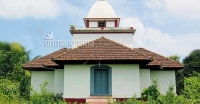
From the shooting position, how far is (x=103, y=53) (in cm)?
1752

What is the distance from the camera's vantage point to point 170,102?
44.3 ft

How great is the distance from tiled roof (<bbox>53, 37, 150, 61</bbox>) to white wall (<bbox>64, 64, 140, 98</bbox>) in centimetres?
63

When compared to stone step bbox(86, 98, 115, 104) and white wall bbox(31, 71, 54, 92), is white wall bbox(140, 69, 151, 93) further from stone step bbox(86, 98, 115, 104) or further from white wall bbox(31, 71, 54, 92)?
white wall bbox(31, 71, 54, 92)

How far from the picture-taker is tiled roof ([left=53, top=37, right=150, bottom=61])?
17.1m

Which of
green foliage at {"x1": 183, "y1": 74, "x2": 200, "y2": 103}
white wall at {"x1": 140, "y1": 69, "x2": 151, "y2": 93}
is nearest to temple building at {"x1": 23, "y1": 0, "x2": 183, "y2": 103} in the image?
white wall at {"x1": 140, "y1": 69, "x2": 151, "y2": 93}

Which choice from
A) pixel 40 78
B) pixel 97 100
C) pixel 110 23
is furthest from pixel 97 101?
pixel 110 23

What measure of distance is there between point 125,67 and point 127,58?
752 millimetres

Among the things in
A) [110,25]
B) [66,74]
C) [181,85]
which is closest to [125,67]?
[66,74]

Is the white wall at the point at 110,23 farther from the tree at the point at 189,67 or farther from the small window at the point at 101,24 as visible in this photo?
the tree at the point at 189,67

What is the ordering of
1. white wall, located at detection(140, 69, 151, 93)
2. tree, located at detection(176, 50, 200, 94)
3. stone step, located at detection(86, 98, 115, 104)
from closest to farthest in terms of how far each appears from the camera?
1. stone step, located at detection(86, 98, 115, 104)
2. white wall, located at detection(140, 69, 151, 93)
3. tree, located at detection(176, 50, 200, 94)

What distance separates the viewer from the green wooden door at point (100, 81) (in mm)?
17391

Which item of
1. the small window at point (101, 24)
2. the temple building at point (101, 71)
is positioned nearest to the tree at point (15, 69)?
the small window at point (101, 24)

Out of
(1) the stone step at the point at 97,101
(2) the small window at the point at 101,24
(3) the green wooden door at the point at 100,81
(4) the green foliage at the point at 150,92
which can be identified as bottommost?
(1) the stone step at the point at 97,101

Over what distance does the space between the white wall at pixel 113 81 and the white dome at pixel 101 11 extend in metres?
6.80
